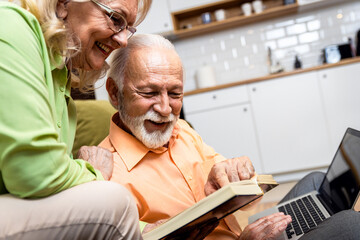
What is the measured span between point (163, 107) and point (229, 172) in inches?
12.8

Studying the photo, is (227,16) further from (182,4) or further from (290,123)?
(290,123)

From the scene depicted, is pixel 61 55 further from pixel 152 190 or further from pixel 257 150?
pixel 257 150

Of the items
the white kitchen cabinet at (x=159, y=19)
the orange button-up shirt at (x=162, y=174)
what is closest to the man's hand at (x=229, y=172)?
the orange button-up shirt at (x=162, y=174)

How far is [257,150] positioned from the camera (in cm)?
406

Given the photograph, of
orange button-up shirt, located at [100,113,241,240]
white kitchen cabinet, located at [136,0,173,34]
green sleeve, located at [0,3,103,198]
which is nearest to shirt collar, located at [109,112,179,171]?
orange button-up shirt, located at [100,113,241,240]

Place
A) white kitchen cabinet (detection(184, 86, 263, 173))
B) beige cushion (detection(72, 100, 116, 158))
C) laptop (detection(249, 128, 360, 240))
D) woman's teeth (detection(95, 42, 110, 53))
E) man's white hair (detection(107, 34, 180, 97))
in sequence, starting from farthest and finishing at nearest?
white kitchen cabinet (detection(184, 86, 263, 173)), beige cushion (detection(72, 100, 116, 158)), man's white hair (detection(107, 34, 180, 97)), laptop (detection(249, 128, 360, 240)), woman's teeth (detection(95, 42, 110, 53))

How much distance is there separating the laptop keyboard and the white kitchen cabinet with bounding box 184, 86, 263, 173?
2.43 metres

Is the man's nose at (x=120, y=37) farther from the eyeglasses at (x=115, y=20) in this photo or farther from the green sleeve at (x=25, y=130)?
the green sleeve at (x=25, y=130)

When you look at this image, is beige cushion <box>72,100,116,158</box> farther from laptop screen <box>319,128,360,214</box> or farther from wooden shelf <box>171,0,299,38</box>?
wooden shelf <box>171,0,299,38</box>

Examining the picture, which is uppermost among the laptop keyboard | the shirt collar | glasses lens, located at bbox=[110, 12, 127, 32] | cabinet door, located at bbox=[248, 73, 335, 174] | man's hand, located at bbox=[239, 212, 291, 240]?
glasses lens, located at bbox=[110, 12, 127, 32]

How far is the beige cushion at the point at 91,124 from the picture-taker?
1796 millimetres

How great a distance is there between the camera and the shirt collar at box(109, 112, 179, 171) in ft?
4.46

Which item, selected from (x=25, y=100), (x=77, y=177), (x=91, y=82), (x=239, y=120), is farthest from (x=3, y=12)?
(x=239, y=120)

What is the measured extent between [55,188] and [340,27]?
4.36 m
